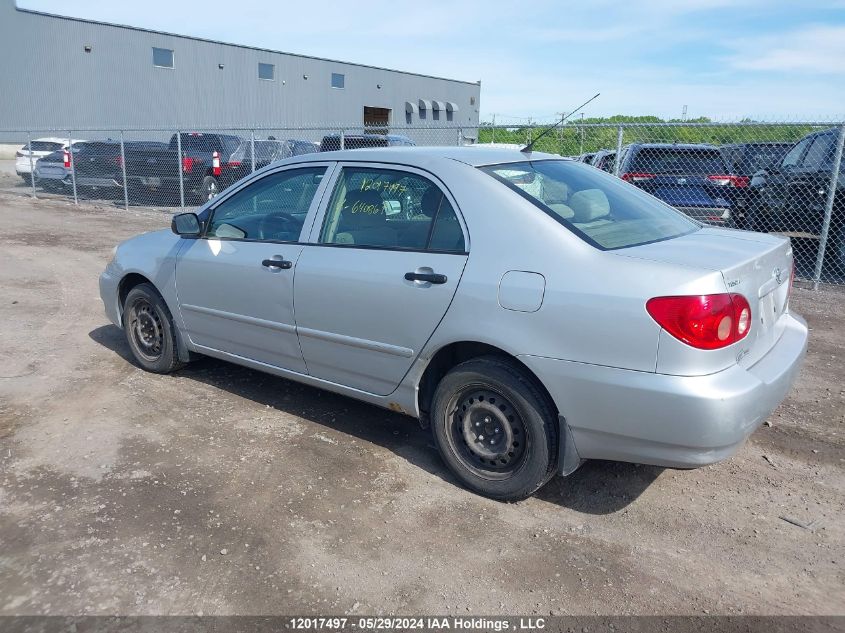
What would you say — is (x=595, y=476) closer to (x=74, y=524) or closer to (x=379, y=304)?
(x=379, y=304)

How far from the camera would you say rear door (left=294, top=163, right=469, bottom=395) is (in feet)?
11.5

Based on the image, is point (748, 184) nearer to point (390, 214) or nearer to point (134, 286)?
point (390, 214)

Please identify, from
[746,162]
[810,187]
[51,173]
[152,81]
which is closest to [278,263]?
[810,187]

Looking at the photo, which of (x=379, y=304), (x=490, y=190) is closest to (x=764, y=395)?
(x=490, y=190)

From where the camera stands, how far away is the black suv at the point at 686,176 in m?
9.27

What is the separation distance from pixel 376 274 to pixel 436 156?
0.72 meters

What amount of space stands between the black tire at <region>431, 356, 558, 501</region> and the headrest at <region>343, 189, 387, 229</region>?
986mm

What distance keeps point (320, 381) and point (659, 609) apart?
2.25 m

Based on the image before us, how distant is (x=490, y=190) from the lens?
344cm

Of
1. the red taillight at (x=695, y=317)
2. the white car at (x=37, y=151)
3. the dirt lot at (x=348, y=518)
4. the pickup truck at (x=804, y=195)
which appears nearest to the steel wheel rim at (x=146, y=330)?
the dirt lot at (x=348, y=518)

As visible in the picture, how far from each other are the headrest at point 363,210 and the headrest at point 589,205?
103 cm

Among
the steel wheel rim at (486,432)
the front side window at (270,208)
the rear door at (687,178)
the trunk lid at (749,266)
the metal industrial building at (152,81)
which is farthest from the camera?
the metal industrial building at (152,81)

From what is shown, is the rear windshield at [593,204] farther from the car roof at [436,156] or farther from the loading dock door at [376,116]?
the loading dock door at [376,116]

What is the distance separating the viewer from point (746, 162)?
11.0m
